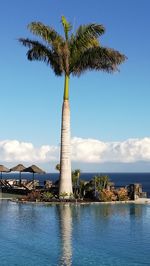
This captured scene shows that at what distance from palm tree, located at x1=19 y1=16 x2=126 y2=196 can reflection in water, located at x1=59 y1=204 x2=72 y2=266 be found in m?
5.16

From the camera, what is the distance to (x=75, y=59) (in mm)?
37094

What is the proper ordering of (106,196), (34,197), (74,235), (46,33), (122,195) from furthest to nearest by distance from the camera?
(46,33) → (34,197) → (122,195) → (106,196) → (74,235)

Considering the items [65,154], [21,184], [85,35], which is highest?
[85,35]

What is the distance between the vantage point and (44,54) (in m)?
37.7

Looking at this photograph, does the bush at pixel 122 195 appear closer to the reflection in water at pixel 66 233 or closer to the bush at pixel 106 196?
the bush at pixel 106 196

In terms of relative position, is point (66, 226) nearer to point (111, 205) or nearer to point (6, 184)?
point (111, 205)

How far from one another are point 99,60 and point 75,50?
1941 millimetres

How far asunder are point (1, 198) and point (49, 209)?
8.27 meters

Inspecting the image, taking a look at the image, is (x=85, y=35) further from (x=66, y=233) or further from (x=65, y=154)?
(x=66, y=233)

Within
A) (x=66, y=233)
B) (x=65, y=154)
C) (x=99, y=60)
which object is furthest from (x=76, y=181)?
(x=66, y=233)

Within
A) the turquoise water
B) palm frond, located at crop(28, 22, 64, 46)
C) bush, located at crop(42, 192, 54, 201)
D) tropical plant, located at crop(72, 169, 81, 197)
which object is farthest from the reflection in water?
palm frond, located at crop(28, 22, 64, 46)

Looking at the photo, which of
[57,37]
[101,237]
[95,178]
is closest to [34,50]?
[57,37]

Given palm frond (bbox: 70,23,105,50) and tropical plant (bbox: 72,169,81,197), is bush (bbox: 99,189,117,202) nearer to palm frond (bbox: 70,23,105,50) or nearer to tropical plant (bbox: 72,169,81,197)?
tropical plant (bbox: 72,169,81,197)

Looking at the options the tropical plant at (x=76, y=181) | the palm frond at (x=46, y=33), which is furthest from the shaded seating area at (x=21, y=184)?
the palm frond at (x=46, y=33)
